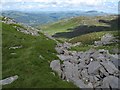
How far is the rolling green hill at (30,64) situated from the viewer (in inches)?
1667

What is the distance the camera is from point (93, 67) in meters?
46.9

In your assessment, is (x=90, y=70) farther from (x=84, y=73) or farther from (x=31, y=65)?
(x=31, y=65)

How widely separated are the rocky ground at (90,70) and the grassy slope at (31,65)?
1.78 metres

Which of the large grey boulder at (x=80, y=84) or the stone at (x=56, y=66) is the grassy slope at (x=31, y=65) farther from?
the large grey boulder at (x=80, y=84)

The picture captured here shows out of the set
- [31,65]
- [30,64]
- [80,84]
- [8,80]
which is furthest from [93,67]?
[8,80]

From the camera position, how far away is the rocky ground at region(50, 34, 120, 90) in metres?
43.0

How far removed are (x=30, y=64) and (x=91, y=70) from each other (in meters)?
10.2

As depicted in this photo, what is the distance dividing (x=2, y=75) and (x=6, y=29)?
124ft

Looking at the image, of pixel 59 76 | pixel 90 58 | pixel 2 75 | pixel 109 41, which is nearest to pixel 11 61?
pixel 2 75

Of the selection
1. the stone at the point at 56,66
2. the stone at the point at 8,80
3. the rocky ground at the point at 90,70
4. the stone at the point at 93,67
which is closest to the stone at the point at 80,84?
the rocky ground at the point at 90,70

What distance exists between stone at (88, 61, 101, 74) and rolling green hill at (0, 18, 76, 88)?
499cm

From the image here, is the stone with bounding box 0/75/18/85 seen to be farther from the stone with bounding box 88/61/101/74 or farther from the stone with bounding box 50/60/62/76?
Answer: the stone with bounding box 88/61/101/74

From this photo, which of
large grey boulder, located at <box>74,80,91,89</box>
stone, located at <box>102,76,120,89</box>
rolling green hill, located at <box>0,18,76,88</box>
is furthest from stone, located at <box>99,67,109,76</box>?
rolling green hill, located at <box>0,18,76,88</box>

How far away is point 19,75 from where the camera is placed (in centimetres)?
Answer: 4522
